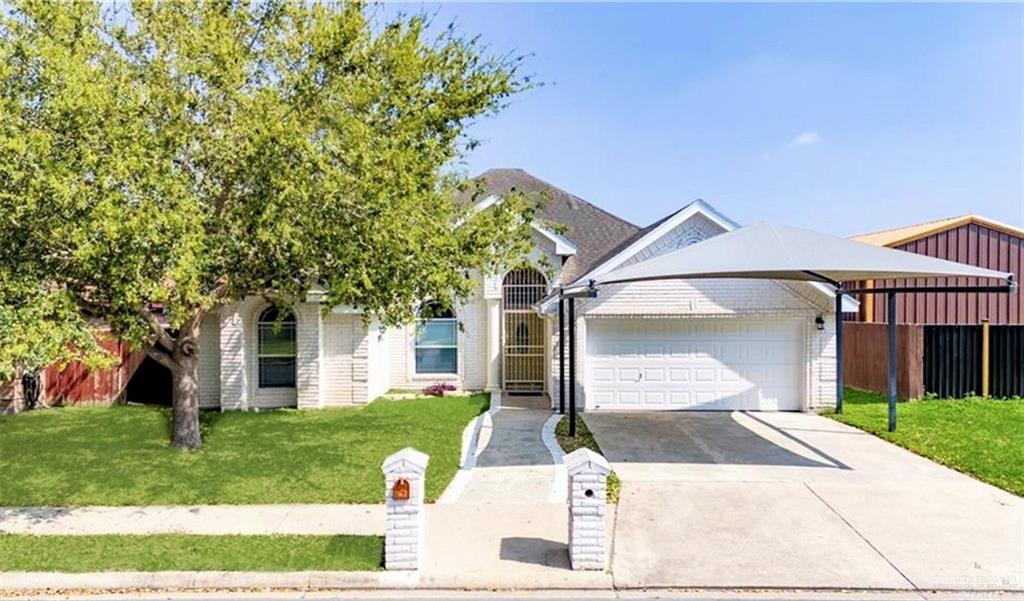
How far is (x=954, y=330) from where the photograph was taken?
13812mm

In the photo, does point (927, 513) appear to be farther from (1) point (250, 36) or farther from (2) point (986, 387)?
(1) point (250, 36)

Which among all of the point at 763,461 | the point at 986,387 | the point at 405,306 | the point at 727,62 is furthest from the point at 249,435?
the point at 986,387

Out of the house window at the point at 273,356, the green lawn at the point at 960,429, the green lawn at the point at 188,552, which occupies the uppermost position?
the house window at the point at 273,356

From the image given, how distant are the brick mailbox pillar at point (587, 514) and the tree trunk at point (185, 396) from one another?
6759mm

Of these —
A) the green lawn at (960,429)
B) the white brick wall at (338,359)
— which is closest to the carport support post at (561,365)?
the white brick wall at (338,359)

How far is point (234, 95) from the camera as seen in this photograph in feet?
24.0

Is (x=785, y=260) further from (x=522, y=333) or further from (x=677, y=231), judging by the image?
(x=522, y=333)

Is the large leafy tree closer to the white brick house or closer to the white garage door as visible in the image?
the white brick house

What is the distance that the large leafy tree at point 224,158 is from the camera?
625 centimetres

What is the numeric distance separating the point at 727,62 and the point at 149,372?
49.6 ft

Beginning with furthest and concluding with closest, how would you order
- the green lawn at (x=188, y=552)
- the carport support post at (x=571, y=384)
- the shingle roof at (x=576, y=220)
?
the shingle roof at (x=576, y=220) → the carport support post at (x=571, y=384) → the green lawn at (x=188, y=552)

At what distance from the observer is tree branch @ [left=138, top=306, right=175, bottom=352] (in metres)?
7.87

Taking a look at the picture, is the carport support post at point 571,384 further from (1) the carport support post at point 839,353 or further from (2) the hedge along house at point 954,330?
(2) the hedge along house at point 954,330

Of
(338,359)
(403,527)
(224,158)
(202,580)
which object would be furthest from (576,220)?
(202,580)
